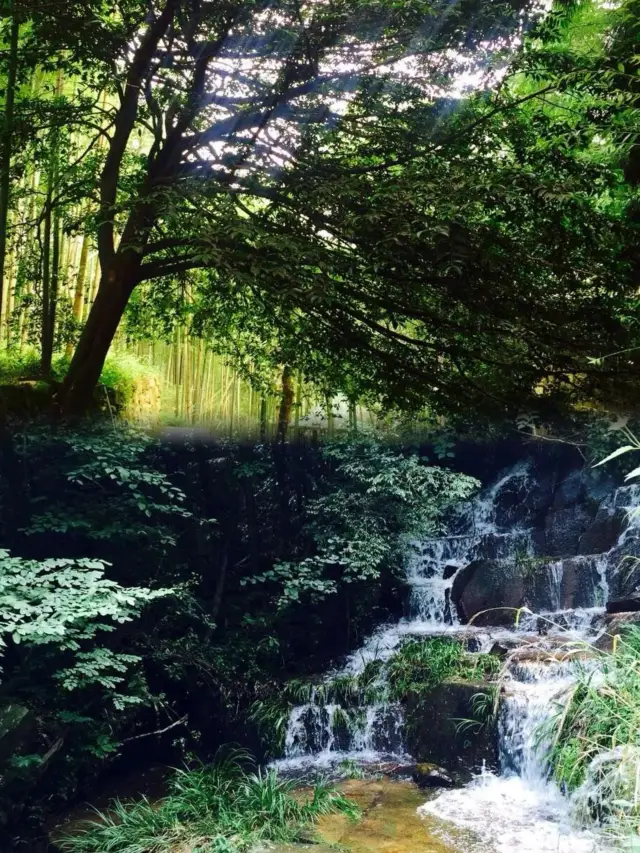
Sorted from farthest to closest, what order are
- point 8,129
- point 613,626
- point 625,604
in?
1. point 625,604
2. point 613,626
3. point 8,129

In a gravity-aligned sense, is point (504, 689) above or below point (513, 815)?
above

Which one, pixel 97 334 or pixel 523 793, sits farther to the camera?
pixel 97 334

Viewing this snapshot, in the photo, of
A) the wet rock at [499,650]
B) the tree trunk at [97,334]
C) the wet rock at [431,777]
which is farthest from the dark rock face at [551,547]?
the tree trunk at [97,334]

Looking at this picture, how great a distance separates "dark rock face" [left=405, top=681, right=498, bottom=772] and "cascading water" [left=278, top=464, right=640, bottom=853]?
0.33 ft

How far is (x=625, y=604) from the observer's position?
217 inches

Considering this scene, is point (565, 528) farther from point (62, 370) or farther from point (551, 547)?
point (62, 370)

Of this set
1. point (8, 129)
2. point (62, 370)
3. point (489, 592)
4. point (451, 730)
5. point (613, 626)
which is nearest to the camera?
point (8, 129)

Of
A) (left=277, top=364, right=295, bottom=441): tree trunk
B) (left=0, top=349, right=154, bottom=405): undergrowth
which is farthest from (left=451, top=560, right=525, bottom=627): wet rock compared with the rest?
(left=0, top=349, right=154, bottom=405): undergrowth

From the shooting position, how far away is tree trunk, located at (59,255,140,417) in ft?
15.0

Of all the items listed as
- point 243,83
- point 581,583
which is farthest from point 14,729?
point 581,583

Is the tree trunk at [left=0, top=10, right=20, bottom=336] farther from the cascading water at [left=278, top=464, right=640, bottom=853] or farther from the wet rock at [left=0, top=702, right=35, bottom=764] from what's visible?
the cascading water at [left=278, top=464, right=640, bottom=853]

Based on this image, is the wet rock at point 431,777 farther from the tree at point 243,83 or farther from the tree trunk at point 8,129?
the tree trunk at point 8,129

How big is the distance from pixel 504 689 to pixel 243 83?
3909 millimetres

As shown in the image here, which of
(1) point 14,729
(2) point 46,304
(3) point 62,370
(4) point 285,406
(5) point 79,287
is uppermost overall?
(5) point 79,287
